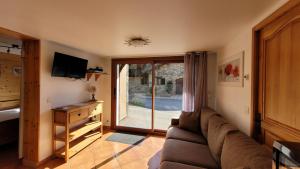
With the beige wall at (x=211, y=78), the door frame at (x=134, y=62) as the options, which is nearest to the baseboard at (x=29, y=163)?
the door frame at (x=134, y=62)

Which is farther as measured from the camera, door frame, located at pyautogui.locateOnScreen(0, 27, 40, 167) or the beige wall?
the beige wall

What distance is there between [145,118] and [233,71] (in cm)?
273

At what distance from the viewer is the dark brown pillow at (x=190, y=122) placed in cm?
303

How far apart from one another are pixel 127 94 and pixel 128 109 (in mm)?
459

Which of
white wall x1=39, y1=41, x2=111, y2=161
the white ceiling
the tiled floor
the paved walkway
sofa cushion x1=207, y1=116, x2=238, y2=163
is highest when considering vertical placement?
the white ceiling

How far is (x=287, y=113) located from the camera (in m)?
1.34

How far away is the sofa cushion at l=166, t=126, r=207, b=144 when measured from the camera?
2.61m

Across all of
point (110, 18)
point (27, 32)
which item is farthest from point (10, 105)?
point (110, 18)

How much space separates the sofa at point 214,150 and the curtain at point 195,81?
0.63 meters

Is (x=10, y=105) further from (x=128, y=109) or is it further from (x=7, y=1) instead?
(x=7, y=1)

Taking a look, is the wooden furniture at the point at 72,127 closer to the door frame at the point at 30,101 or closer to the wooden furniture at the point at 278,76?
the door frame at the point at 30,101

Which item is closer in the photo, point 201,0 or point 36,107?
point 201,0

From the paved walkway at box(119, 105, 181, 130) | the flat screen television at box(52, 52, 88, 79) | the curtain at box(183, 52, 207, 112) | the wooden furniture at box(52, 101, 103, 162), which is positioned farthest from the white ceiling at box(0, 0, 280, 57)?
the paved walkway at box(119, 105, 181, 130)

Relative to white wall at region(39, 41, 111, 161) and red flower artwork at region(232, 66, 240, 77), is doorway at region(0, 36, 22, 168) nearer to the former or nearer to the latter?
white wall at region(39, 41, 111, 161)
